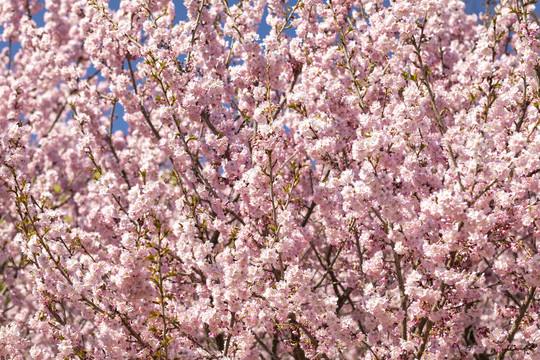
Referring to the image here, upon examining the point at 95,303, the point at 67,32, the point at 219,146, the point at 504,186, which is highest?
the point at 67,32

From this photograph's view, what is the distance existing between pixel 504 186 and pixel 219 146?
3.27 meters

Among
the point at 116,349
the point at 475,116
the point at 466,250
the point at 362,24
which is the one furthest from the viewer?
the point at 362,24

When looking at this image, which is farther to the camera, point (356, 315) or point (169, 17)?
point (169, 17)

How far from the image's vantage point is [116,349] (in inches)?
205

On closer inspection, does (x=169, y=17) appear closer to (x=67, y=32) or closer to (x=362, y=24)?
(x=362, y=24)

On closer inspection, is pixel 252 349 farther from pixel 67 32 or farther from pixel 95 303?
pixel 67 32

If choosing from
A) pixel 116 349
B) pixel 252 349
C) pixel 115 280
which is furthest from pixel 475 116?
pixel 116 349

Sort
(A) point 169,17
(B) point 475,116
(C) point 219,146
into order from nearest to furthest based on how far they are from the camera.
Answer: (B) point 475,116 → (C) point 219,146 → (A) point 169,17

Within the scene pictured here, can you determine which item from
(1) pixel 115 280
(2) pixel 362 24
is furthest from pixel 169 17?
(1) pixel 115 280

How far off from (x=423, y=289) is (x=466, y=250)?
1.86 ft

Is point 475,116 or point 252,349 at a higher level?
point 475,116

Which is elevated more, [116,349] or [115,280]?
[115,280]

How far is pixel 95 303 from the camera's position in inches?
209

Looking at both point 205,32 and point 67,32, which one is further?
point 67,32
